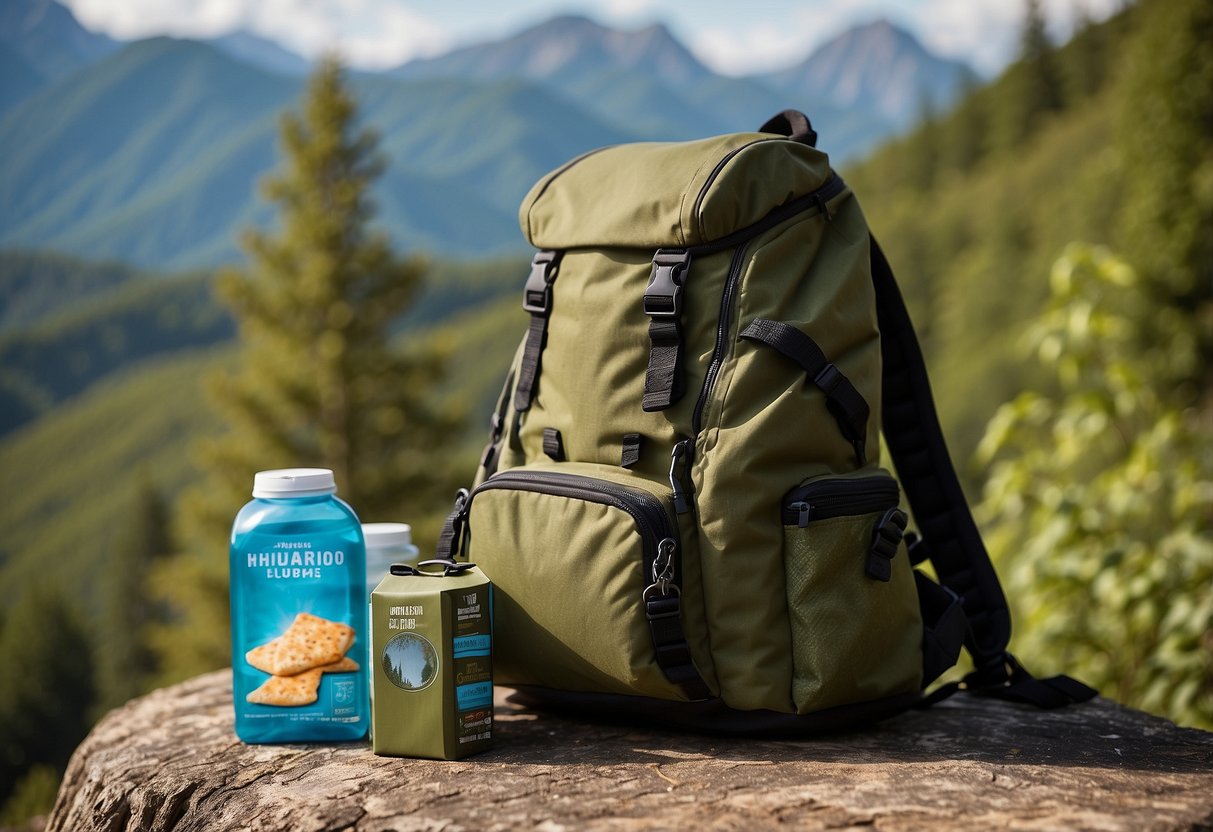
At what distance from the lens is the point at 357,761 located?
1667mm

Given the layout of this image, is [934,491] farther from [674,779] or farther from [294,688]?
[294,688]

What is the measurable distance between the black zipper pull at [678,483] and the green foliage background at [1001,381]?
1228 millimetres

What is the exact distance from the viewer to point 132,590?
116ft

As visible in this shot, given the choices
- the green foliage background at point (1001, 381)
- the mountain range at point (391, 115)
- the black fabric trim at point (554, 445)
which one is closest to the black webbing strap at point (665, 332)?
the black fabric trim at point (554, 445)

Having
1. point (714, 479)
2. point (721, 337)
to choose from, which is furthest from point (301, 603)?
point (721, 337)

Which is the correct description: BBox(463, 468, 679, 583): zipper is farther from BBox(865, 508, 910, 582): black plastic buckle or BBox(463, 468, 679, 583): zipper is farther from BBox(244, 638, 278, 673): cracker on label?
BBox(244, 638, 278, 673): cracker on label

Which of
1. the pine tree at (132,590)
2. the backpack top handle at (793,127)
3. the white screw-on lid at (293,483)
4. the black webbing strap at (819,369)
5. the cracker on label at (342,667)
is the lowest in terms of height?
the pine tree at (132,590)

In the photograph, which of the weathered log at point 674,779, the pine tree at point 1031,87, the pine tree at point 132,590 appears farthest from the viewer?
the pine tree at point 1031,87

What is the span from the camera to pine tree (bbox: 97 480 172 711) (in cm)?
3416

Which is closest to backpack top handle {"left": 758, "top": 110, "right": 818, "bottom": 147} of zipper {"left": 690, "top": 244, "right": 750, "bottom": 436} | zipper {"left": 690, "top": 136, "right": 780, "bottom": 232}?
zipper {"left": 690, "top": 136, "right": 780, "bottom": 232}

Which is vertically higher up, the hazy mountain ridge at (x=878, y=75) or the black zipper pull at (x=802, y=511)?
the hazy mountain ridge at (x=878, y=75)

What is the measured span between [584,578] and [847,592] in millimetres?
416

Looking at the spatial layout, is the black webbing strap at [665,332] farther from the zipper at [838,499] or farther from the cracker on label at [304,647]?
the cracker on label at [304,647]

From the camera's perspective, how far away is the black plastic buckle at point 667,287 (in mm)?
1732
